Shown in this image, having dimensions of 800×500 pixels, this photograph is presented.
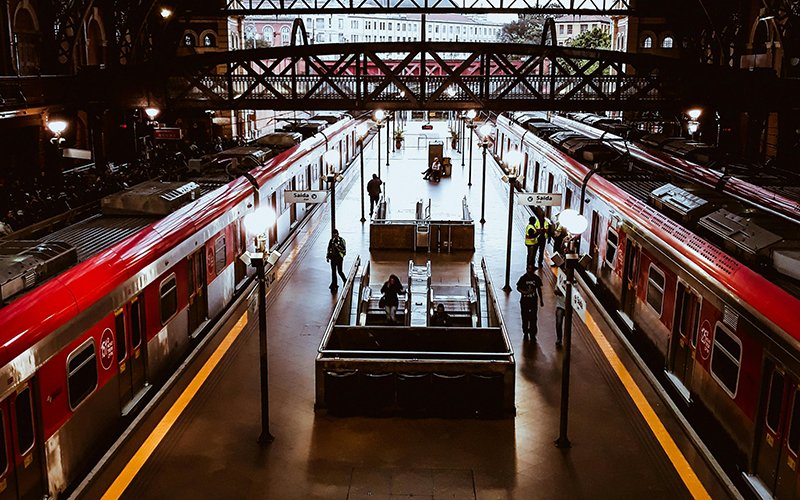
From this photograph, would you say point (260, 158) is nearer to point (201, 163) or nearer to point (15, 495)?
point (201, 163)

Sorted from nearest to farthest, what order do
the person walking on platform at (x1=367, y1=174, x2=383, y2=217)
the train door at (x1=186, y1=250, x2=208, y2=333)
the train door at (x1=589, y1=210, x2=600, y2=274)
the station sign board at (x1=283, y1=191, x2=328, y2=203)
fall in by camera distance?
the train door at (x1=186, y1=250, x2=208, y2=333), the train door at (x1=589, y1=210, x2=600, y2=274), the station sign board at (x1=283, y1=191, x2=328, y2=203), the person walking on platform at (x1=367, y1=174, x2=383, y2=217)

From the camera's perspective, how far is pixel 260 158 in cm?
2033

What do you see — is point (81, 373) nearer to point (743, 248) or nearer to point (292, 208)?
point (743, 248)

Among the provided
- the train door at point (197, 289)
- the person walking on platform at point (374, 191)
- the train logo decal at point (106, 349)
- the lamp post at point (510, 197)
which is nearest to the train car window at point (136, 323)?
the train logo decal at point (106, 349)

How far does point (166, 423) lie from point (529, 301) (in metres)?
6.88

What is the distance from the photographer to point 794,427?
7867mm

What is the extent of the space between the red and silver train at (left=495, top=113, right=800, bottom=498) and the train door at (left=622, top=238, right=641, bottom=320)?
2cm

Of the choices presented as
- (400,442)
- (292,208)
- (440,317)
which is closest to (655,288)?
(440,317)

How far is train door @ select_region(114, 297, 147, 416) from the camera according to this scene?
10.3 m

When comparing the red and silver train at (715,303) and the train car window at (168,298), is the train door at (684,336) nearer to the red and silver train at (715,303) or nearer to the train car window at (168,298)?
the red and silver train at (715,303)

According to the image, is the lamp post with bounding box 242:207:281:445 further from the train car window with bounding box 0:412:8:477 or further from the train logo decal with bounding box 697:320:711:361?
the train logo decal with bounding box 697:320:711:361

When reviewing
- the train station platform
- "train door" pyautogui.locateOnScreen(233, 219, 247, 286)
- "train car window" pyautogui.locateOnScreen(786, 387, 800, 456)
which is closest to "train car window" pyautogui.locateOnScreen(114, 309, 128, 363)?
the train station platform

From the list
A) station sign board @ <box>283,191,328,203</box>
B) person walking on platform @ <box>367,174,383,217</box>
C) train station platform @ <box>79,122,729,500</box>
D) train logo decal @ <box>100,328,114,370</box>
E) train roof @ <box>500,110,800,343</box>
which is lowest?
train station platform @ <box>79,122,729,500</box>

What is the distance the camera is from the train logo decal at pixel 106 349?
964 centimetres
